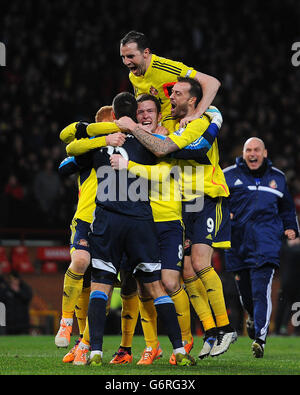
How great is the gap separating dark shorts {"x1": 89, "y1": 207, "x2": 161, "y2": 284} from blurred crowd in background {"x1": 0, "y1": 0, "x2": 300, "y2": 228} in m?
7.90

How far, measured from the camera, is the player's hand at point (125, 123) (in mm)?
6238

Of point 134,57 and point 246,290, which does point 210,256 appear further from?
point 134,57

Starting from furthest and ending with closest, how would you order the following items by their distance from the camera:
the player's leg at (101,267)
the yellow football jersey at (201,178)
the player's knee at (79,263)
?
the yellow football jersey at (201,178)
the player's knee at (79,263)
the player's leg at (101,267)

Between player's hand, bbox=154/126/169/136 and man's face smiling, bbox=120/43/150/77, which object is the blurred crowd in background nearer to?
man's face smiling, bbox=120/43/150/77

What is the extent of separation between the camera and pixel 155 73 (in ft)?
24.8

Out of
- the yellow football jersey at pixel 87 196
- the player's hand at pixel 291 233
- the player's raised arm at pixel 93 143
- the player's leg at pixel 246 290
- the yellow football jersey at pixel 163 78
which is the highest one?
the yellow football jersey at pixel 163 78

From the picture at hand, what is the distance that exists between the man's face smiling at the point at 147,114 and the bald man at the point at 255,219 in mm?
2249

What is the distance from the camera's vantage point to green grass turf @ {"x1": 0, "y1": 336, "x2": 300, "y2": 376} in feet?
19.2

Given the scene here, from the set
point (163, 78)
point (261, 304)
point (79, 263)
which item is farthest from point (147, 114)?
point (261, 304)

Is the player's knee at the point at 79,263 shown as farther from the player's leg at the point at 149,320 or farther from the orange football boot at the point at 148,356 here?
the orange football boot at the point at 148,356

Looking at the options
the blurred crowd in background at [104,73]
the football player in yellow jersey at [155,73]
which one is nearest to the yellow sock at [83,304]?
the football player in yellow jersey at [155,73]

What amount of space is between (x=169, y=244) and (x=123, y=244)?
561 millimetres
